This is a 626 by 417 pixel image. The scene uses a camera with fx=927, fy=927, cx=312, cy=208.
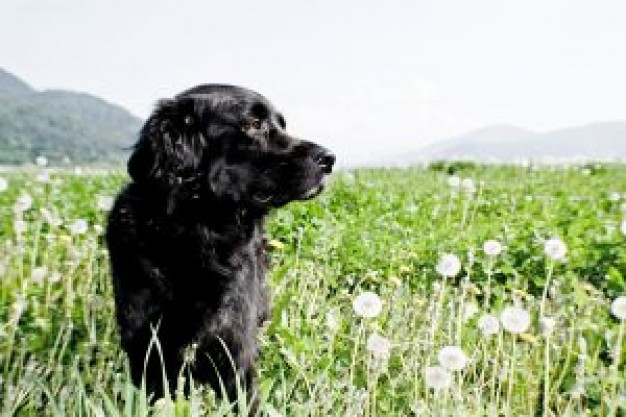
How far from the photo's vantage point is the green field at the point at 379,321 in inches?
131

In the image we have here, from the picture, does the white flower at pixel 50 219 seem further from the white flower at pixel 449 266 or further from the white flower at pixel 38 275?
the white flower at pixel 449 266

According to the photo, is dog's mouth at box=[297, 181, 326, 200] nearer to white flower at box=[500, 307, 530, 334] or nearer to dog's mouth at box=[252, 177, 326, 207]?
dog's mouth at box=[252, 177, 326, 207]

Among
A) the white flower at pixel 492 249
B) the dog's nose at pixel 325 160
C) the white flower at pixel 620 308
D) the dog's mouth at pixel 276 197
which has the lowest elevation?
the white flower at pixel 620 308

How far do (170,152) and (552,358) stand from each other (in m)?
2.01

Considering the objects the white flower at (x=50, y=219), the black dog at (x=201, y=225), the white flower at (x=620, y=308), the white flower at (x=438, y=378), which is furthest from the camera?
the white flower at (x=50, y=219)

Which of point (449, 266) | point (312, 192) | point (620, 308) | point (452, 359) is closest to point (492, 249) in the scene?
point (449, 266)

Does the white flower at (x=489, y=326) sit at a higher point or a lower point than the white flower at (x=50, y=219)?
higher

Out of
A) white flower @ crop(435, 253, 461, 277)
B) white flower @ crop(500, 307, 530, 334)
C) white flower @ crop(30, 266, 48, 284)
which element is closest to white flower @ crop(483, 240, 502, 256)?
white flower @ crop(435, 253, 461, 277)

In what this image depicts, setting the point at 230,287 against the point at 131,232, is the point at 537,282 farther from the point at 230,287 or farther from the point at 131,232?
the point at 131,232

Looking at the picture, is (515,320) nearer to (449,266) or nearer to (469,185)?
(449,266)

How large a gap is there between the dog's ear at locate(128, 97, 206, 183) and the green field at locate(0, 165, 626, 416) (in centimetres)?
80

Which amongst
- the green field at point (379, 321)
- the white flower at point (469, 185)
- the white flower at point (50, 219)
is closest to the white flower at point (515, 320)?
the green field at point (379, 321)

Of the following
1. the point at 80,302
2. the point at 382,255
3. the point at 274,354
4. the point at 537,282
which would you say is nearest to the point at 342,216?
the point at 382,255

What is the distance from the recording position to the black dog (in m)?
4.02
